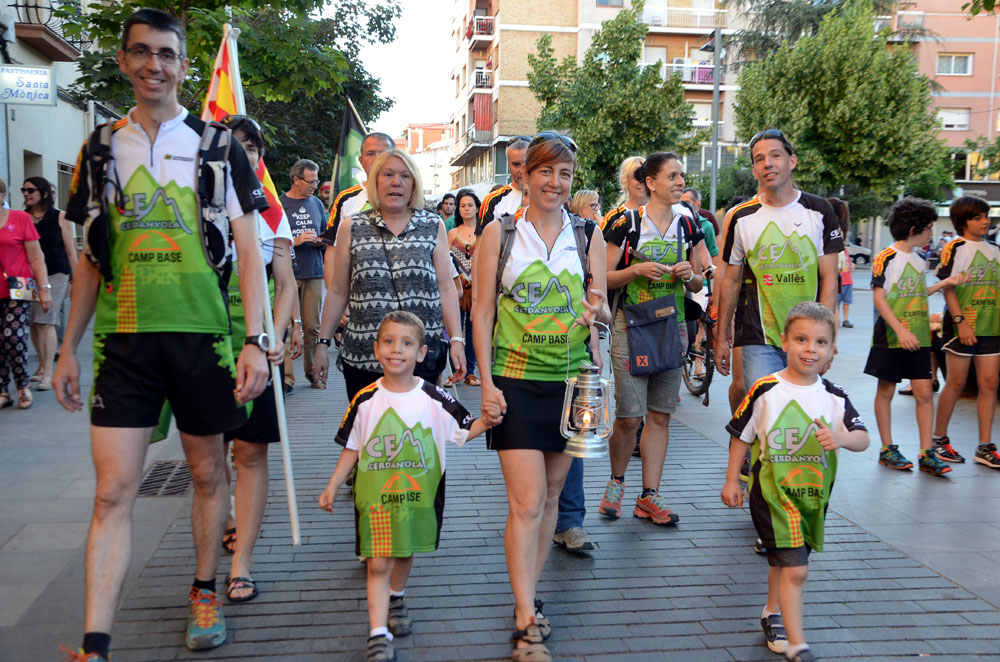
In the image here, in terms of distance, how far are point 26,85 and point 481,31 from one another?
49.3 meters

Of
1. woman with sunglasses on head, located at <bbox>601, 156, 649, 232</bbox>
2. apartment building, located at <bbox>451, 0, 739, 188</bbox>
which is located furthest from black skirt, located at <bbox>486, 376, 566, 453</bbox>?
apartment building, located at <bbox>451, 0, 739, 188</bbox>

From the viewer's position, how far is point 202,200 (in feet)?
11.2

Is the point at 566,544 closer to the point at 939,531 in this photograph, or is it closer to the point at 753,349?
the point at 753,349

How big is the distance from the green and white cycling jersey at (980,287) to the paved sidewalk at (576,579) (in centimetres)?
111

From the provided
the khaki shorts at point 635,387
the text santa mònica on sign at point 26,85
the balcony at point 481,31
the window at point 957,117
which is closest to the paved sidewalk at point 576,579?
the khaki shorts at point 635,387

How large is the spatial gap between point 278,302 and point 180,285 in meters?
1.00

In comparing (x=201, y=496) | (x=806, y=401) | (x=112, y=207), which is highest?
(x=112, y=207)

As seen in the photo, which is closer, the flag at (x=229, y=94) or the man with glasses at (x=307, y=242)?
the flag at (x=229, y=94)

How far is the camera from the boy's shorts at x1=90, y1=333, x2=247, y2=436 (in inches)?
131

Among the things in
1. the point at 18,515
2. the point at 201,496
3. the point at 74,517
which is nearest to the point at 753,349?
the point at 201,496

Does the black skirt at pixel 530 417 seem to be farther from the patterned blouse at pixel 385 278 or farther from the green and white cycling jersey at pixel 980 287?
the green and white cycling jersey at pixel 980 287

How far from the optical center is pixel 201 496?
3.78 m

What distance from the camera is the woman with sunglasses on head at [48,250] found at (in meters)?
9.70

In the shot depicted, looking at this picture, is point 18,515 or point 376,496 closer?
point 376,496
